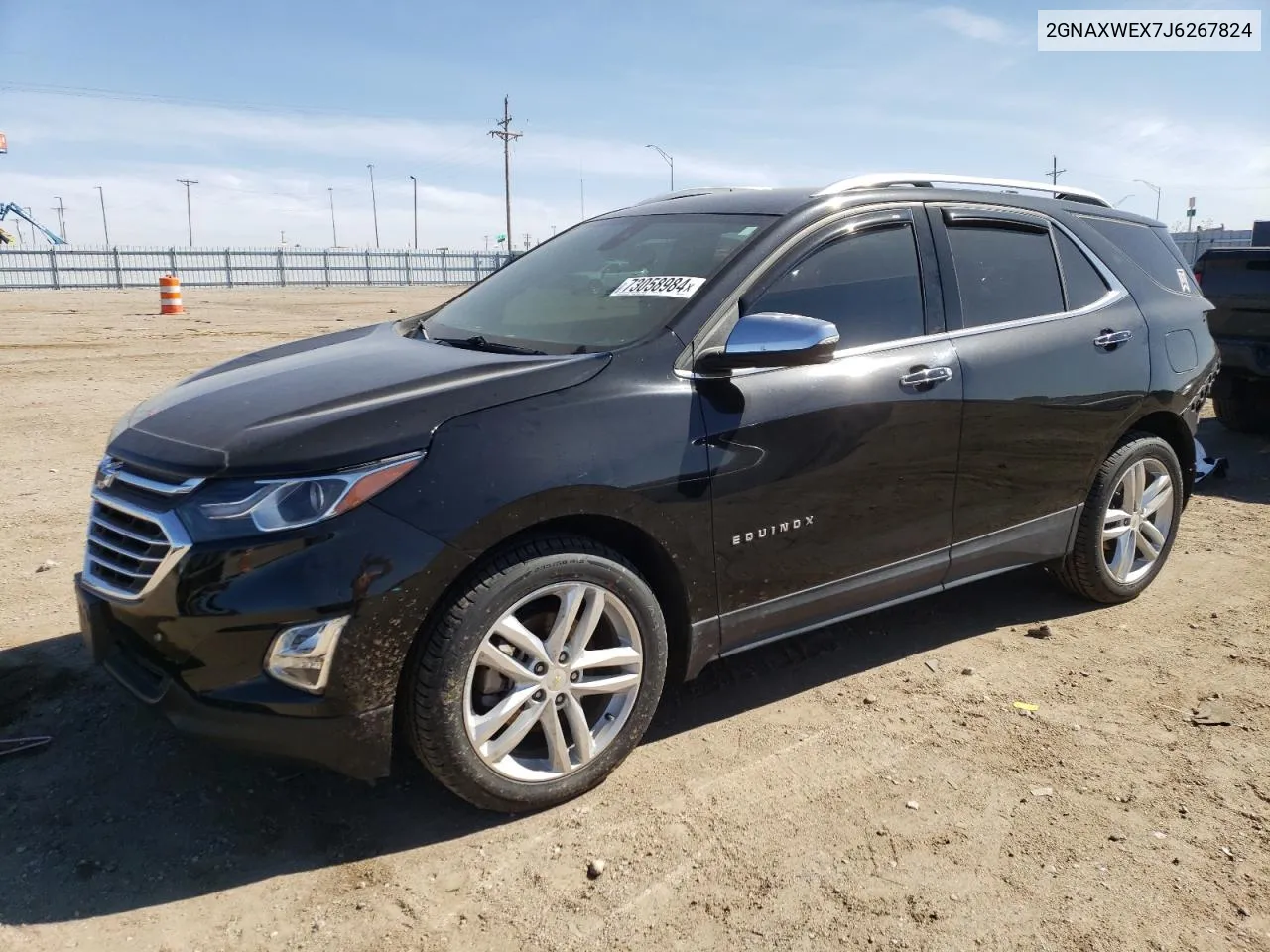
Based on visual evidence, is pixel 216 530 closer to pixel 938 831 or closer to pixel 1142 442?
pixel 938 831

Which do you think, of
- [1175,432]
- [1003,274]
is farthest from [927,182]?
[1175,432]

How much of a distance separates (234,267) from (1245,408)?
1640 inches

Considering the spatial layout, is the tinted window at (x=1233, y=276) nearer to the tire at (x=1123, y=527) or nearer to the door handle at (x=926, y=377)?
the tire at (x=1123, y=527)

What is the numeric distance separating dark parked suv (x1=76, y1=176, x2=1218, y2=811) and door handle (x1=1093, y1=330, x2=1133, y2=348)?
2cm

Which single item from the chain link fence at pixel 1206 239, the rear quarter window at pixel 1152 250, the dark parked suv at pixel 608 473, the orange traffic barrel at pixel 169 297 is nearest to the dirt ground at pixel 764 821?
the dark parked suv at pixel 608 473

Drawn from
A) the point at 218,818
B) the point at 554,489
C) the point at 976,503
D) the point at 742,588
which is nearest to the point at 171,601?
the point at 218,818

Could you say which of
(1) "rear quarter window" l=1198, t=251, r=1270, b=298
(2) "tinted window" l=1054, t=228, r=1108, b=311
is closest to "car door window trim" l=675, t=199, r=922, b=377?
(2) "tinted window" l=1054, t=228, r=1108, b=311

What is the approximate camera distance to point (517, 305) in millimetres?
3824

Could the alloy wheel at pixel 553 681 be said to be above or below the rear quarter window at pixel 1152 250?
below

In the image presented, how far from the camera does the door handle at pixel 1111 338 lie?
4.23m

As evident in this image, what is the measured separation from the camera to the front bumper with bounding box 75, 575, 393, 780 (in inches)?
99.7

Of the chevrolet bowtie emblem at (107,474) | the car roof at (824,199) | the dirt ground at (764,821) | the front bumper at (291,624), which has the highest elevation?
the car roof at (824,199)

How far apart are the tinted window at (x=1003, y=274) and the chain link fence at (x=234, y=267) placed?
39.5 m

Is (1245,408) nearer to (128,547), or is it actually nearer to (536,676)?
(536,676)
